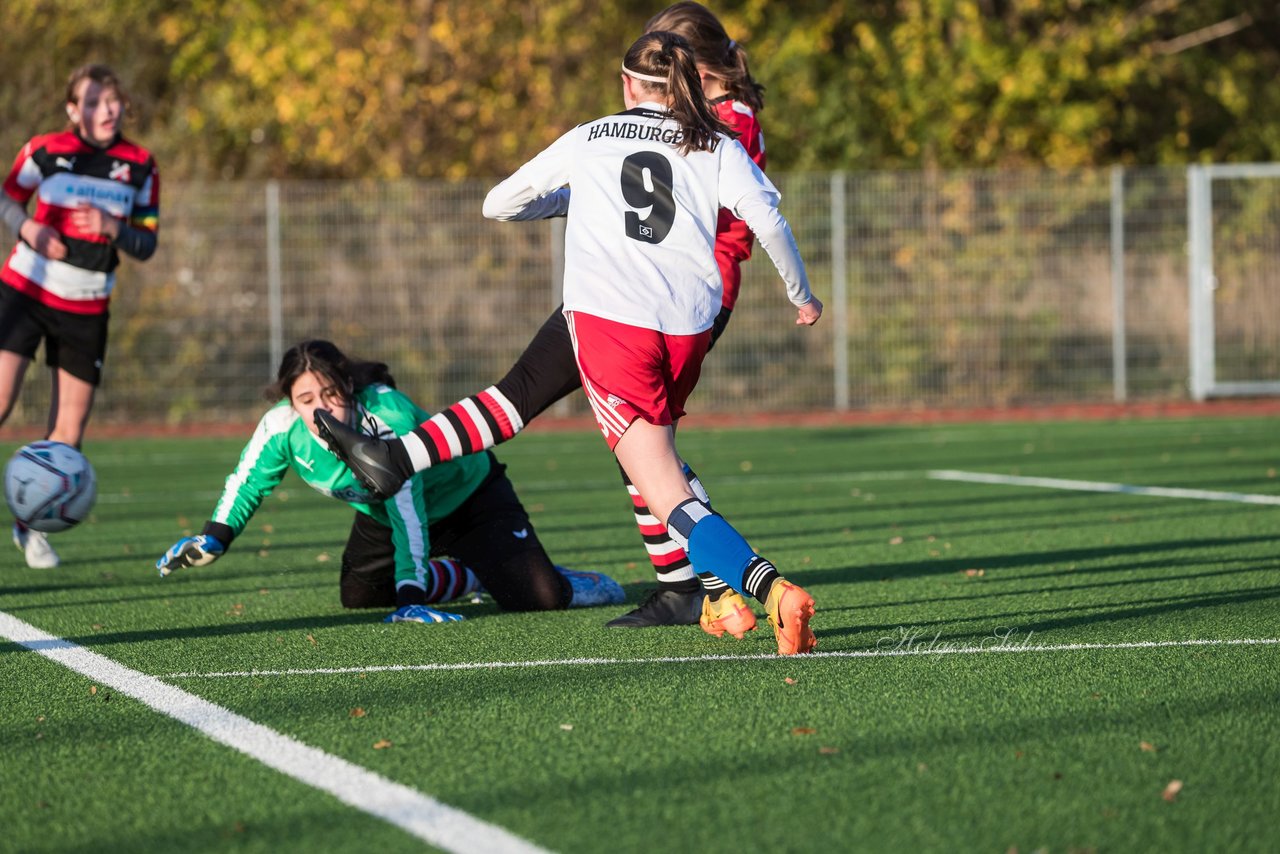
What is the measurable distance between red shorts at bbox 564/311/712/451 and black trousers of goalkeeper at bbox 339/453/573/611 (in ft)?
4.28

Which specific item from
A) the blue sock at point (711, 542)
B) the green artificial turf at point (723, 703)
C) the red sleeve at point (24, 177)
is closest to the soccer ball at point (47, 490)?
the green artificial turf at point (723, 703)

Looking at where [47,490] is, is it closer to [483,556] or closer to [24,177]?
[483,556]

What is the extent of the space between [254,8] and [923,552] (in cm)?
1826

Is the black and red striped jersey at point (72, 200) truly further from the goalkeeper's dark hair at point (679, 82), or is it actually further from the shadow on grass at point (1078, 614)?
the shadow on grass at point (1078, 614)

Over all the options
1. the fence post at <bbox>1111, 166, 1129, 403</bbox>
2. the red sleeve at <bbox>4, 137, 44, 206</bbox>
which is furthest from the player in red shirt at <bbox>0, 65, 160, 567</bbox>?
the fence post at <bbox>1111, 166, 1129, 403</bbox>

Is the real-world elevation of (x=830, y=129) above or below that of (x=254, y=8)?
below

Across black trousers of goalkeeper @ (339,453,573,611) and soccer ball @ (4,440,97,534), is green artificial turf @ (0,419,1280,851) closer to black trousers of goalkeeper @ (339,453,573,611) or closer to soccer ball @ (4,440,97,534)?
black trousers of goalkeeper @ (339,453,573,611)

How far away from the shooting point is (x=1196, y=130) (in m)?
26.2

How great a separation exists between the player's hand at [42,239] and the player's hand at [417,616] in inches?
111

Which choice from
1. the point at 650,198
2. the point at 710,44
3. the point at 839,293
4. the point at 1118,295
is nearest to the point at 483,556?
the point at 650,198

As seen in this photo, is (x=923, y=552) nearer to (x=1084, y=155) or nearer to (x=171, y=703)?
(x=171, y=703)

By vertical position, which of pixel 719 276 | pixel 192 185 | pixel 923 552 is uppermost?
pixel 192 185

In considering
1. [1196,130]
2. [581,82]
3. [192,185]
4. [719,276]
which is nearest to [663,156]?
[719,276]

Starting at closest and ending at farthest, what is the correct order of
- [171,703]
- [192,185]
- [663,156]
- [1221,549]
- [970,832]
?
[970,832]
[171,703]
[663,156]
[1221,549]
[192,185]
